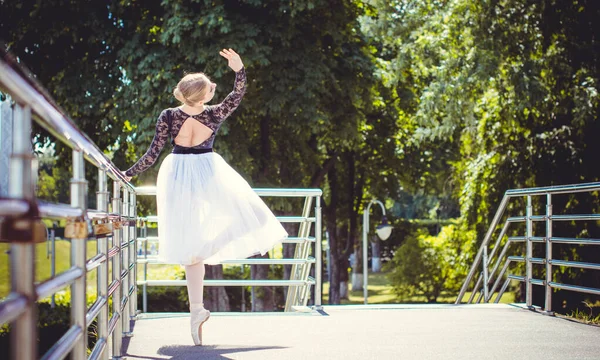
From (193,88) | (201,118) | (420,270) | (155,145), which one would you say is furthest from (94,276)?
(193,88)

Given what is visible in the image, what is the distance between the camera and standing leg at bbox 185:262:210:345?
201 inches

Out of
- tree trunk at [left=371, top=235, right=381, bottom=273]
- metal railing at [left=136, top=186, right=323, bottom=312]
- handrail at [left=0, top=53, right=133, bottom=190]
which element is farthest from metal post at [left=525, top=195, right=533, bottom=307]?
tree trunk at [left=371, top=235, right=381, bottom=273]

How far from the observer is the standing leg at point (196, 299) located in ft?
16.8

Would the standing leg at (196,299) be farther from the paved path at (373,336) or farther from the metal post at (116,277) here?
the metal post at (116,277)

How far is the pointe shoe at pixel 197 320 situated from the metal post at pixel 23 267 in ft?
11.2

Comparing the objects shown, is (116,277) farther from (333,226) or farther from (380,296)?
(380,296)

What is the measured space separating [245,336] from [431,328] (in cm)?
157

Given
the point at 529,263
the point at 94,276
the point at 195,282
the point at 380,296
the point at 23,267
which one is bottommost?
the point at 380,296

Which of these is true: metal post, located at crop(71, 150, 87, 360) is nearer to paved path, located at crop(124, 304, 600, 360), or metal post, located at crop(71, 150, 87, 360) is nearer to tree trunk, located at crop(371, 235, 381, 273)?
paved path, located at crop(124, 304, 600, 360)

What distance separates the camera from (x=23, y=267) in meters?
1.69

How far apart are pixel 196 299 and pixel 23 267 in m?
3.55

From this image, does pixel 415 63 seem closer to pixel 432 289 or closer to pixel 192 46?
pixel 192 46

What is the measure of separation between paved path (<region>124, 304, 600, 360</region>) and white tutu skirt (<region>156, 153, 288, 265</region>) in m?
0.69

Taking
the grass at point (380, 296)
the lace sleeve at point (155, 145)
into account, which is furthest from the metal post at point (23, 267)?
the grass at point (380, 296)
